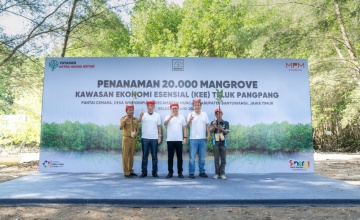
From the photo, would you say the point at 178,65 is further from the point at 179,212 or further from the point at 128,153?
the point at 179,212

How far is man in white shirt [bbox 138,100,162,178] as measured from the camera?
5846 mm

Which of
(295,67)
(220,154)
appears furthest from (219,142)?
(295,67)

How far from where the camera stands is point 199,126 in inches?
232

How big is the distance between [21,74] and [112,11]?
2407mm

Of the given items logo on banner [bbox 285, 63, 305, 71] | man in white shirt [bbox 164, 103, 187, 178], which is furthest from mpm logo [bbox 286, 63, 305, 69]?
man in white shirt [bbox 164, 103, 187, 178]

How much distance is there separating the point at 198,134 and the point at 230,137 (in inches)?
29.7

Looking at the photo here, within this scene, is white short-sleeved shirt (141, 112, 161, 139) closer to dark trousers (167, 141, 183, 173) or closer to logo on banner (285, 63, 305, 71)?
dark trousers (167, 141, 183, 173)

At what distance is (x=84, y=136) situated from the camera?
6.40m

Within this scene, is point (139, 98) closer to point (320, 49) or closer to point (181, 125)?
point (181, 125)

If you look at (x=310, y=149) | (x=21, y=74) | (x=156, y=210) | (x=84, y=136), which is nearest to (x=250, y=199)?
(x=156, y=210)

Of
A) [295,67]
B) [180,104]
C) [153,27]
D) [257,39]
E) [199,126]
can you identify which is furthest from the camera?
[153,27]

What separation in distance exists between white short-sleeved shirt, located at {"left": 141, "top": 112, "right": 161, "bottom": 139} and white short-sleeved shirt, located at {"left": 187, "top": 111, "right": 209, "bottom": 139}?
58 cm

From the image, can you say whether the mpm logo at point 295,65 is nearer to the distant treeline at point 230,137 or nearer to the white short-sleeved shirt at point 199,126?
the distant treeline at point 230,137

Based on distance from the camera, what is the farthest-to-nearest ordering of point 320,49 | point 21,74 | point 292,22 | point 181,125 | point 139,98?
point 320,49 → point 292,22 → point 21,74 → point 139,98 → point 181,125
